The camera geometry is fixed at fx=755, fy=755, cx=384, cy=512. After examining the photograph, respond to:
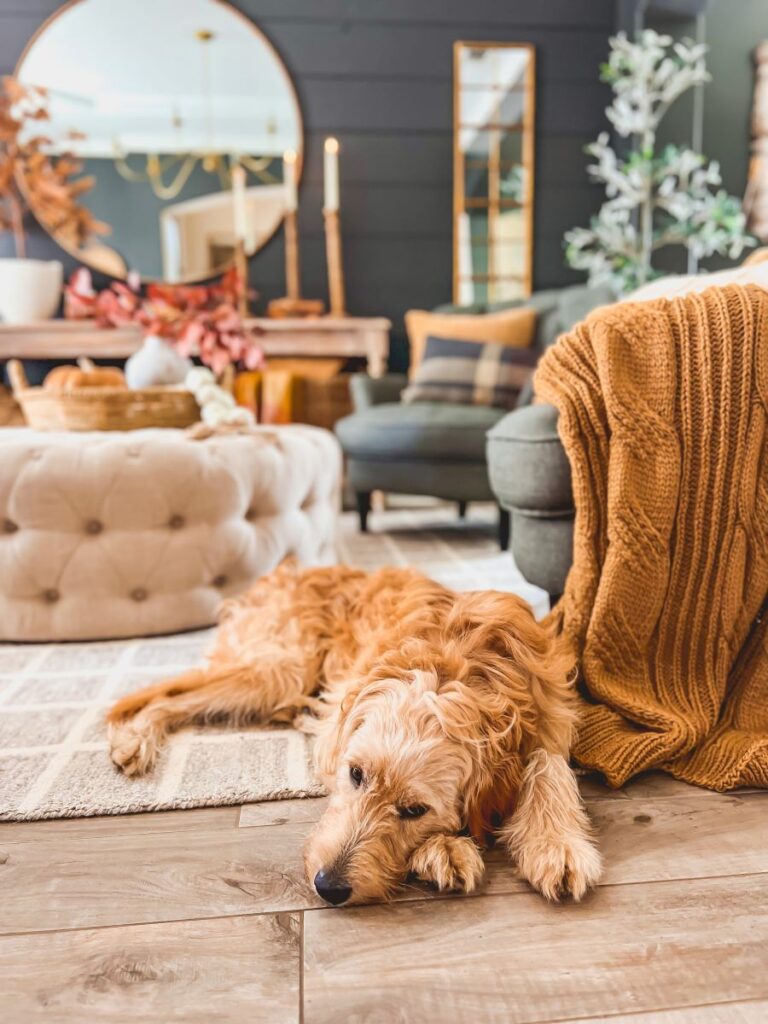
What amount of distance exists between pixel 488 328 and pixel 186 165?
2.20 meters

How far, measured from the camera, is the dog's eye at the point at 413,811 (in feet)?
3.28

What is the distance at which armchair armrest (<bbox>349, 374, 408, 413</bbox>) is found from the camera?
3861 millimetres

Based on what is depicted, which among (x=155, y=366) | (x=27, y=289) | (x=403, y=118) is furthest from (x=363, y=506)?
(x=403, y=118)

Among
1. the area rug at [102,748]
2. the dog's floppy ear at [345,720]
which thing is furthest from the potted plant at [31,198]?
the dog's floppy ear at [345,720]

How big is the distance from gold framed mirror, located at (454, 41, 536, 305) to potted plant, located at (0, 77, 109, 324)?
224 centimetres

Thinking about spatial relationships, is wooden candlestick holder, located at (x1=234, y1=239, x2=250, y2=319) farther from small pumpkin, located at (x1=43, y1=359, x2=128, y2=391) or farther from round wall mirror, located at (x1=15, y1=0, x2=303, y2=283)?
small pumpkin, located at (x1=43, y1=359, x2=128, y2=391)

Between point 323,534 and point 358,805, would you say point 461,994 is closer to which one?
point 358,805

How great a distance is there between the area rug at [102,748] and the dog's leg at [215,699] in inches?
1.4

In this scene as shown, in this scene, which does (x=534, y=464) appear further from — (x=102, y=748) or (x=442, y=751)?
(x=102, y=748)

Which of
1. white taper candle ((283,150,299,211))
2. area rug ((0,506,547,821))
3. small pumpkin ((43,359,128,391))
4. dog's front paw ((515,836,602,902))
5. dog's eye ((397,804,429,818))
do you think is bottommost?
area rug ((0,506,547,821))

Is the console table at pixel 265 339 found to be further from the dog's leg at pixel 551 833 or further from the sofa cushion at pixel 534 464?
the dog's leg at pixel 551 833

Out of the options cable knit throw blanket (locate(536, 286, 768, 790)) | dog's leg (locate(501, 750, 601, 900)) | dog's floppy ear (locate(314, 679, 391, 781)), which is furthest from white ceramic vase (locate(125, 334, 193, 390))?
dog's leg (locate(501, 750, 601, 900))

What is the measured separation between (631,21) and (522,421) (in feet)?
13.4

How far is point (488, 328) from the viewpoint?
3955 millimetres
